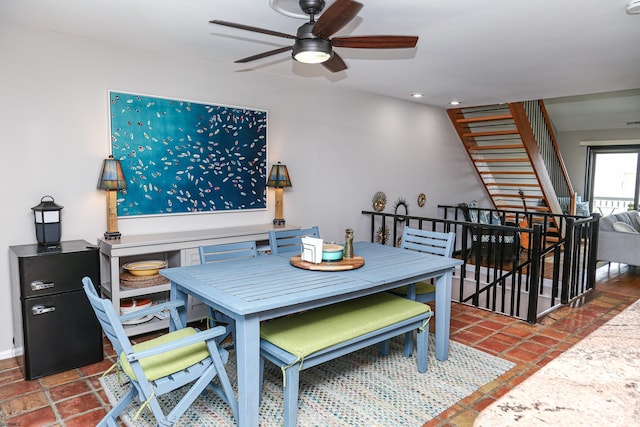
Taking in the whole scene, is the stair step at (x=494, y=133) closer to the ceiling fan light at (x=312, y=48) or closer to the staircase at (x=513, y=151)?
the staircase at (x=513, y=151)

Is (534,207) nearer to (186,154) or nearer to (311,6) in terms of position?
(186,154)

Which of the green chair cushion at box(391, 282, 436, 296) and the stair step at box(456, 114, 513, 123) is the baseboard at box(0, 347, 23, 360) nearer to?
the green chair cushion at box(391, 282, 436, 296)

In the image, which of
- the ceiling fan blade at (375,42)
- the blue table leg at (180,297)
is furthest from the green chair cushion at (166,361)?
the ceiling fan blade at (375,42)

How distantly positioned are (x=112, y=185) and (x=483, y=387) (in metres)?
2.97

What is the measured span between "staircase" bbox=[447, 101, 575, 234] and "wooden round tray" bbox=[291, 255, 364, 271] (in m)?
4.04

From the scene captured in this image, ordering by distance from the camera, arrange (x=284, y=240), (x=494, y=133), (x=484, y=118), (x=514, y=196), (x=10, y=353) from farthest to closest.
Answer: (x=514, y=196) → (x=494, y=133) → (x=484, y=118) → (x=284, y=240) → (x=10, y=353)

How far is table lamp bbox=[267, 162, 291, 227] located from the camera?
4223 mm

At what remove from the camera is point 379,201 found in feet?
18.4

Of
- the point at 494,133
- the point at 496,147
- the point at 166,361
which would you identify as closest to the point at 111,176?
the point at 166,361

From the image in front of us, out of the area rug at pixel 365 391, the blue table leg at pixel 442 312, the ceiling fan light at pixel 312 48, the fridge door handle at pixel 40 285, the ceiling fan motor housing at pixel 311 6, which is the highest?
the ceiling fan motor housing at pixel 311 6

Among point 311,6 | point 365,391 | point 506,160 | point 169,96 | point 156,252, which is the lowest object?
point 365,391

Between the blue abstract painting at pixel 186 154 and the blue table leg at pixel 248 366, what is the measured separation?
2.05 m

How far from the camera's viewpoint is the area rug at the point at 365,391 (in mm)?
2287

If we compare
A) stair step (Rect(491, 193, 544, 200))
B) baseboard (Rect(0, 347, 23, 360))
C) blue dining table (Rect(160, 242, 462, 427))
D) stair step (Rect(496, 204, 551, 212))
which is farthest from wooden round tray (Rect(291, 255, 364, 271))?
stair step (Rect(496, 204, 551, 212))
